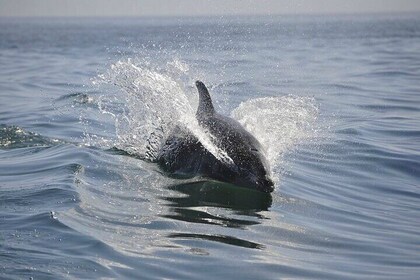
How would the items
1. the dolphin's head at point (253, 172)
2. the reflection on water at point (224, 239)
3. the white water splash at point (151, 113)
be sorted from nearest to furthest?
the reflection on water at point (224, 239) → the dolphin's head at point (253, 172) → the white water splash at point (151, 113)

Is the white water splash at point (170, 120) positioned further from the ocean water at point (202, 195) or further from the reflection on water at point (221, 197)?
the reflection on water at point (221, 197)

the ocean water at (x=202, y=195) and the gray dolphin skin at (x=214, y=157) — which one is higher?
the gray dolphin skin at (x=214, y=157)

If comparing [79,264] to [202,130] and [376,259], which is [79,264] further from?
[202,130]

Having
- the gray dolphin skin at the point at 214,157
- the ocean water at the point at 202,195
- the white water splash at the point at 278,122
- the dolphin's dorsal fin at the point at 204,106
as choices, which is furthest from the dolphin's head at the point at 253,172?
the dolphin's dorsal fin at the point at 204,106

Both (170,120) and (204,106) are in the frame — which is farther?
(170,120)

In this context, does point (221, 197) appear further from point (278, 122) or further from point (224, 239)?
point (278, 122)

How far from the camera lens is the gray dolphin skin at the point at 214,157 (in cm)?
923

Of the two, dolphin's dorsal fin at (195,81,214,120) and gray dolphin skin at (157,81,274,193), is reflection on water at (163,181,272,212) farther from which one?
dolphin's dorsal fin at (195,81,214,120)

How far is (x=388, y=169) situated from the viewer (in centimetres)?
1139

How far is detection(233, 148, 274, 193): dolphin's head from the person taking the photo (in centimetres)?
914

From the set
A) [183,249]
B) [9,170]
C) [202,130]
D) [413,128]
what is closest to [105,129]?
[9,170]

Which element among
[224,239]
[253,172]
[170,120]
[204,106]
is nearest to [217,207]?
[253,172]

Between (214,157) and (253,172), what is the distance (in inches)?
24.2

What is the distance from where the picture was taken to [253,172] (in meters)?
9.22
